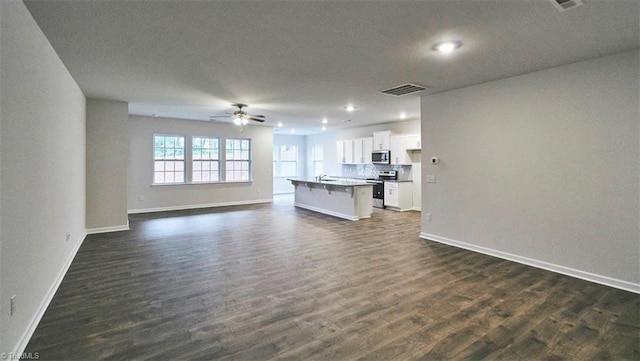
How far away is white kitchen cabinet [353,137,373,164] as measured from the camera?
9.53 metres

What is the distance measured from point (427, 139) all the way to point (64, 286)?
5.36m

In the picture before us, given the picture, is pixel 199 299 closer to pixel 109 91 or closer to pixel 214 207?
pixel 109 91

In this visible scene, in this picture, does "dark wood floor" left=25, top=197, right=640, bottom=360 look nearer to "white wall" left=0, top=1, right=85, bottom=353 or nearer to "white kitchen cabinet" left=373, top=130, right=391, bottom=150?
"white wall" left=0, top=1, right=85, bottom=353

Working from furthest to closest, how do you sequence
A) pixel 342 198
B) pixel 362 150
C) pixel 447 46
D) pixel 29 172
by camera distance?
pixel 362 150 < pixel 342 198 < pixel 447 46 < pixel 29 172

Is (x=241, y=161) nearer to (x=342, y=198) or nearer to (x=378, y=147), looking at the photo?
(x=342, y=198)

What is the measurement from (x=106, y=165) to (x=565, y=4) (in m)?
6.90

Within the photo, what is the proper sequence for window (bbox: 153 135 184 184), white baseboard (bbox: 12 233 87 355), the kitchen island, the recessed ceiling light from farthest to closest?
1. window (bbox: 153 135 184 184)
2. the kitchen island
3. the recessed ceiling light
4. white baseboard (bbox: 12 233 87 355)

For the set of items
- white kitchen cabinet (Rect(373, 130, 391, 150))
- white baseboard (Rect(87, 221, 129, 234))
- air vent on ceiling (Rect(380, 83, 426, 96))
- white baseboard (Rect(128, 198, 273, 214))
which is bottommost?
white baseboard (Rect(87, 221, 129, 234))

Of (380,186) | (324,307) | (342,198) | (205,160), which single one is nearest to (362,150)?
(380,186)

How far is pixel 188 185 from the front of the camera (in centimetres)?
864

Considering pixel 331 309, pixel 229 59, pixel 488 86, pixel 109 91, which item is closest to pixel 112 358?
pixel 331 309

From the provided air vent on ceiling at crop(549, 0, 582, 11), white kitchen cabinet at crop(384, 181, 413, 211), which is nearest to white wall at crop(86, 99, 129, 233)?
white kitchen cabinet at crop(384, 181, 413, 211)

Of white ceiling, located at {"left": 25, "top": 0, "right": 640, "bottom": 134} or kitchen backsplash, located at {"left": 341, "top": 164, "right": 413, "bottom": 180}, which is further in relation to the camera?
kitchen backsplash, located at {"left": 341, "top": 164, "right": 413, "bottom": 180}

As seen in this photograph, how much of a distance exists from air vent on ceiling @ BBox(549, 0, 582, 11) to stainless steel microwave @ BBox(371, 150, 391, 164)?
6.47 meters
